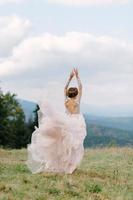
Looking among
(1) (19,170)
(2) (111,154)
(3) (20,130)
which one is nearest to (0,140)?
(3) (20,130)

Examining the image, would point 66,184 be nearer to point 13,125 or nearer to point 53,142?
point 53,142

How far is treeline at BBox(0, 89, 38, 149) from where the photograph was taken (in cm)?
8319

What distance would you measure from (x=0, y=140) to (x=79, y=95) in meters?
65.0

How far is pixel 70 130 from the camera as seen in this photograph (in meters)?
17.5

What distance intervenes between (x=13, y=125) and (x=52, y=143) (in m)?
72.7

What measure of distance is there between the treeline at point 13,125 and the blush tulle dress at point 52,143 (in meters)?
59.5

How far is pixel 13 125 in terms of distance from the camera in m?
Result: 89.8

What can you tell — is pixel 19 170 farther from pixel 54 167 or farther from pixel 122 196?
pixel 122 196

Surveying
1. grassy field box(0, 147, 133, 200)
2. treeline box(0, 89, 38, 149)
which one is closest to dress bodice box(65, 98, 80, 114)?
grassy field box(0, 147, 133, 200)

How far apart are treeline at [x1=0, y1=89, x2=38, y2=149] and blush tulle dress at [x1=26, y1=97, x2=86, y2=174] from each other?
59.5 meters

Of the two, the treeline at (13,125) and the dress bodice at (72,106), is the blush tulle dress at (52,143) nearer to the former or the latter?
the dress bodice at (72,106)

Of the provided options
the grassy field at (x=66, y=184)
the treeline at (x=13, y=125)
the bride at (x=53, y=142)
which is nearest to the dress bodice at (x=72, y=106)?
the bride at (x=53, y=142)

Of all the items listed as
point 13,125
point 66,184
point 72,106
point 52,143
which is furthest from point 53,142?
point 13,125

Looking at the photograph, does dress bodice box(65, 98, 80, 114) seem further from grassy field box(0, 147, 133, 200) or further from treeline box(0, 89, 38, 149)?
treeline box(0, 89, 38, 149)
